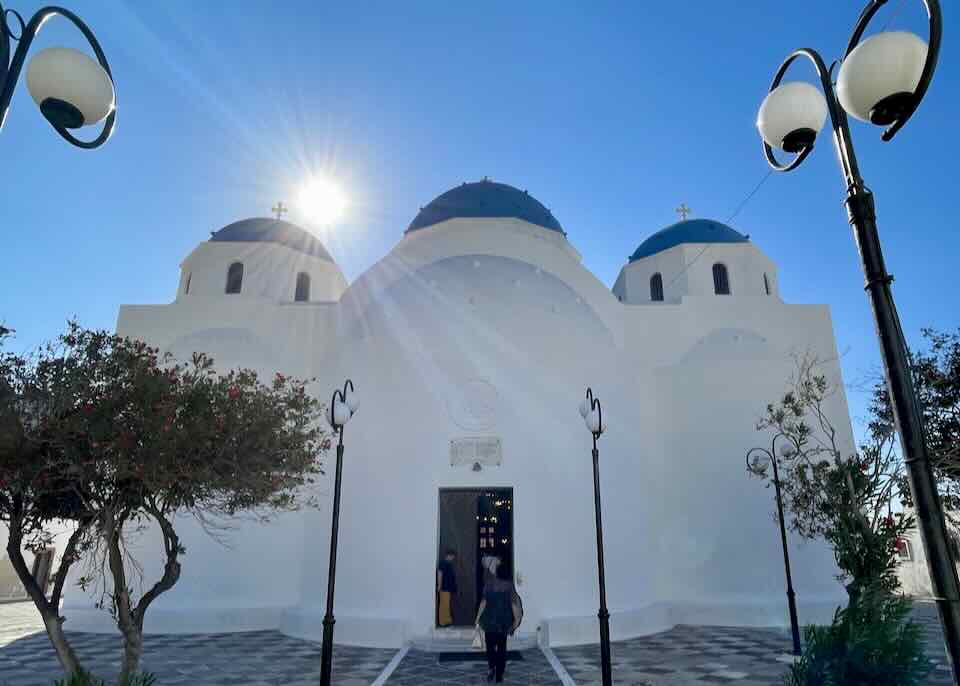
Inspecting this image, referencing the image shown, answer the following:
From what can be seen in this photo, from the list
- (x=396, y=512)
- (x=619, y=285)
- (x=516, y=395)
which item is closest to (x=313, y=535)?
(x=396, y=512)

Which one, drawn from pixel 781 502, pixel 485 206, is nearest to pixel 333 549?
pixel 781 502

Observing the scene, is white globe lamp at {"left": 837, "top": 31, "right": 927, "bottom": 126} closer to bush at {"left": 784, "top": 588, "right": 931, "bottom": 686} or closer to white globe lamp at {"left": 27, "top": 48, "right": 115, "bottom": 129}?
white globe lamp at {"left": 27, "top": 48, "right": 115, "bottom": 129}

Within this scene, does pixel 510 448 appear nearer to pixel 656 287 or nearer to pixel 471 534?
pixel 471 534

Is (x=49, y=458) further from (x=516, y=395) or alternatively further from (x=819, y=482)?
(x=819, y=482)

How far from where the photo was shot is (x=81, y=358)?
6133 millimetres

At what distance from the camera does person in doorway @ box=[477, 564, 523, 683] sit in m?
8.08

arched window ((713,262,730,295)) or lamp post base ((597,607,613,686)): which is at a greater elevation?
arched window ((713,262,730,295))

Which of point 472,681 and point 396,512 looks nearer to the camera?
point 472,681

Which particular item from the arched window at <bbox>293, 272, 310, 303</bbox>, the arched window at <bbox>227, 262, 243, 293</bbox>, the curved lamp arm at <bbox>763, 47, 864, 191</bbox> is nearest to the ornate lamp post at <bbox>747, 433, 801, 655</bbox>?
the curved lamp arm at <bbox>763, 47, 864, 191</bbox>

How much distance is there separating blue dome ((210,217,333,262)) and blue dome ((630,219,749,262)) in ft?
31.8

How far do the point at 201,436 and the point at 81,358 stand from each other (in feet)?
4.96

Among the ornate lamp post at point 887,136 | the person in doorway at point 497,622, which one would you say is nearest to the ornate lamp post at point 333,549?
the person in doorway at point 497,622

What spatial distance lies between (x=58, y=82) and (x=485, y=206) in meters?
12.5

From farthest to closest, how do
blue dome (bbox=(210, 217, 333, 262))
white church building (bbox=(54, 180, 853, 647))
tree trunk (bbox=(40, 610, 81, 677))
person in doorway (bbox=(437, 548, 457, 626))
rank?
blue dome (bbox=(210, 217, 333, 262)) < white church building (bbox=(54, 180, 853, 647)) < person in doorway (bbox=(437, 548, 457, 626)) < tree trunk (bbox=(40, 610, 81, 677))
